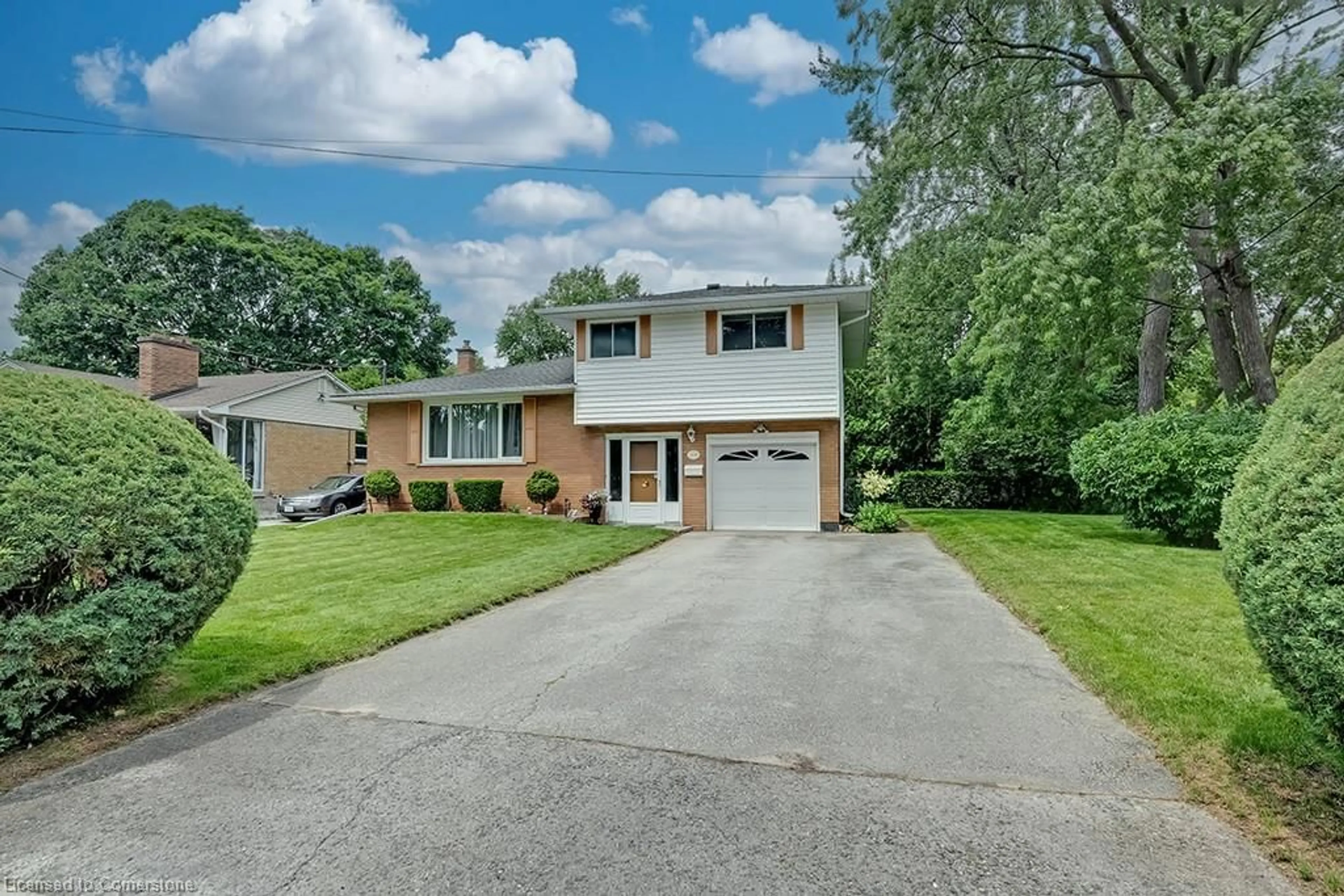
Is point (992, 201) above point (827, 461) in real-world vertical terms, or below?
above

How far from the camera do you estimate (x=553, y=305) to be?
38375 millimetres

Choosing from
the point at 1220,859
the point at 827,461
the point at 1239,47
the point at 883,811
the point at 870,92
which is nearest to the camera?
the point at 1220,859

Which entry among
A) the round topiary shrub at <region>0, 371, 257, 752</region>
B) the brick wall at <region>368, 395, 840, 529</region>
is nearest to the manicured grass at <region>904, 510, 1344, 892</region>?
the round topiary shrub at <region>0, 371, 257, 752</region>

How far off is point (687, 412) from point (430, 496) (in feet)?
23.0

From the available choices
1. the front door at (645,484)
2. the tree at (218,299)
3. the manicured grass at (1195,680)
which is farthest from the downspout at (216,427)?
the manicured grass at (1195,680)

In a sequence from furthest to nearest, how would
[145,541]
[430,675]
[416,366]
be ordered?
[416,366], [430,675], [145,541]

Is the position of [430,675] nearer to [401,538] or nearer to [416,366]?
[401,538]

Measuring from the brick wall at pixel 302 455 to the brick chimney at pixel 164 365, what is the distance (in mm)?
4079

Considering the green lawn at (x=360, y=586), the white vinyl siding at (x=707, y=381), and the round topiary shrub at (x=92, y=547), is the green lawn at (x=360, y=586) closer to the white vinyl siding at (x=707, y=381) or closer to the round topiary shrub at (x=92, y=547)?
the round topiary shrub at (x=92, y=547)

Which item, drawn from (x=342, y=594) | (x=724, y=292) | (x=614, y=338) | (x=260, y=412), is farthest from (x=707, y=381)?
(x=260, y=412)

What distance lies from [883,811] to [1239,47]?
15.2 metres

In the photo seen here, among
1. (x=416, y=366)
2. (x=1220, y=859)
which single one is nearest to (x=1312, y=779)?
(x=1220, y=859)

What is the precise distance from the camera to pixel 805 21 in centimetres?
1494

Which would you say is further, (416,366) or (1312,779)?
(416,366)
